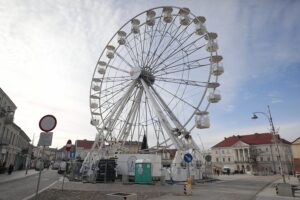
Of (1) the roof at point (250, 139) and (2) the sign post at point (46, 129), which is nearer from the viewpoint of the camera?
(2) the sign post at point (46, 129)

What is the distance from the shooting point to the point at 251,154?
80.3 meters

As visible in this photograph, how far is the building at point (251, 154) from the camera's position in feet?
256

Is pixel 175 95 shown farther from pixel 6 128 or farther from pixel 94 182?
pixel 6 128

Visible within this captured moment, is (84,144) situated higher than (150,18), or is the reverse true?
(150,18)

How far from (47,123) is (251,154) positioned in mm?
82791

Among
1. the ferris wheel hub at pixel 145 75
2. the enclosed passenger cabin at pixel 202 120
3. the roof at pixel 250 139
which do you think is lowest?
the enclosed passenger cabin at pixel 202 120

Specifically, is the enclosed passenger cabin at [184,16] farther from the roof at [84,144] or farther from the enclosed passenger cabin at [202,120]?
the roof at [84,144]

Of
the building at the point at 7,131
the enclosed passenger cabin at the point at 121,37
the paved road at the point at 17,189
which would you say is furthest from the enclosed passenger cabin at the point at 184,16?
the building at the point at 7,131

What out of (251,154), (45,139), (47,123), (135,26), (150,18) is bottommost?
(45,139)

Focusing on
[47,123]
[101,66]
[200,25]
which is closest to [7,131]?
[101,66]

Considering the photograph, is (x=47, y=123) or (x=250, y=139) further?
(x=250, y=139)

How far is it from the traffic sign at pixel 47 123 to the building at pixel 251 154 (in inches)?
2973

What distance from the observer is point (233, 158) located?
84.5 metres

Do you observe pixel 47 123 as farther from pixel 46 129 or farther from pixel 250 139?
pixel 250 139
